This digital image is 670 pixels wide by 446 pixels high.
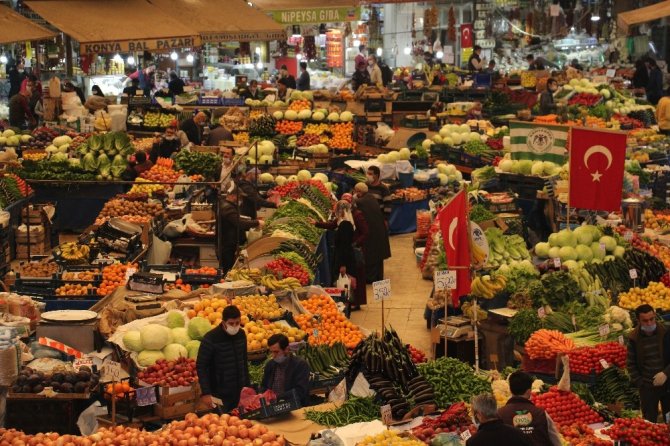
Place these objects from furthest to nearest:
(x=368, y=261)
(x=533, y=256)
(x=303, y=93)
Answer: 1. (x=303, y=93)
2. (x=368, y=261)
3. (x=533, y=256)

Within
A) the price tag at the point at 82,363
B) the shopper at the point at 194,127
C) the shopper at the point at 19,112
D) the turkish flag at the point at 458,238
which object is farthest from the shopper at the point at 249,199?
the shopper at the point at 19,112

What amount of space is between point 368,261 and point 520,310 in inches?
164

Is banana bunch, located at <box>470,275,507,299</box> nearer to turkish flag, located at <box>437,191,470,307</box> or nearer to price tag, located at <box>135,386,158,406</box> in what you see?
turkish flag, located at <box>437,191,470,307</box>

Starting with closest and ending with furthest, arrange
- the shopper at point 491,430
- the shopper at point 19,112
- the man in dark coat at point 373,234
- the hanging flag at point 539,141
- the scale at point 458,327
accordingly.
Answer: the shopper at point 491,430 → the scale at point 458,327 → the man in dark coat at point 373,234 → the hanging flag at point 539,141 → the shopper at point 19,112

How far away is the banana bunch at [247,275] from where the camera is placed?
11.7 m

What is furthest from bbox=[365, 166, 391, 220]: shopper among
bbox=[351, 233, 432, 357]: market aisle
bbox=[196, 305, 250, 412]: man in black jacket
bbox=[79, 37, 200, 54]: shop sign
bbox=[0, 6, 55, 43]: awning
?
bbox=[196, 305, 250, 412]: man in black jacket

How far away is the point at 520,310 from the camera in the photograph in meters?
11.0

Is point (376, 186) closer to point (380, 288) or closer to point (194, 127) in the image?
point (194, 127)

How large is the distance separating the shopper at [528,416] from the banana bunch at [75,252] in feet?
22.7

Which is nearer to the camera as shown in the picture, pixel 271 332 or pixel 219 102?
pixel 271 332

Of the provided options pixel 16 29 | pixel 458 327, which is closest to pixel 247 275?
pixel 458 327

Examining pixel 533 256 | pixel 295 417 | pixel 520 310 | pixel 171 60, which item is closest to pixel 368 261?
pixel 533 256

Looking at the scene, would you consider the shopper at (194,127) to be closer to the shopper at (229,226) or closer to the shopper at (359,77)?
the shopper at (229,226)

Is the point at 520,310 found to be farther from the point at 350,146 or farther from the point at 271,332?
the point at 350,146
